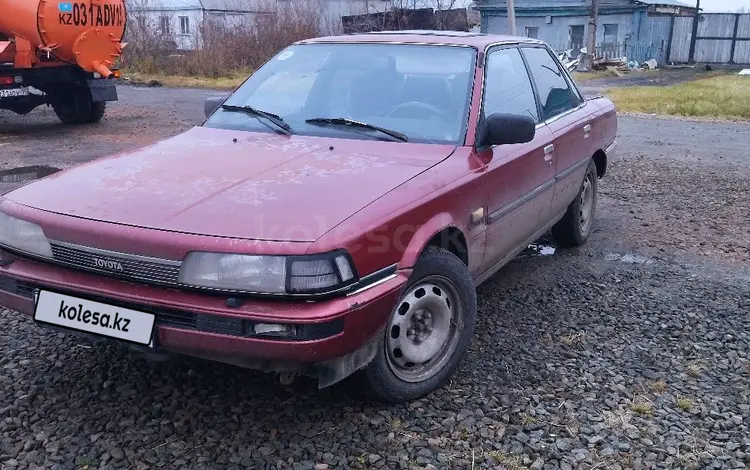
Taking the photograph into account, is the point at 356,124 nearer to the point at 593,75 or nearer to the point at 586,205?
the point at 586,205

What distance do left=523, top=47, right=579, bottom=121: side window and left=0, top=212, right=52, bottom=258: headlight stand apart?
3030 millimetres

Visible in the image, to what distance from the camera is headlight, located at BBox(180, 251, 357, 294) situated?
2572 mm

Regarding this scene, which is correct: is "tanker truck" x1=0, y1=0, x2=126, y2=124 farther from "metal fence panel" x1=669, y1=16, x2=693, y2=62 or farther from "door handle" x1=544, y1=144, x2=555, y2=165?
"metal fence panel" x1=669, y1=16, x2=693, y2=62

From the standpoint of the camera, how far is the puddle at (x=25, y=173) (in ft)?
25.4

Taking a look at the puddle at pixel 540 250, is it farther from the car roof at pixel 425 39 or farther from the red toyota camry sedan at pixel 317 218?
the car roof at pixel 425 39

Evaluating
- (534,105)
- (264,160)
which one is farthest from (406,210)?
(534,105)

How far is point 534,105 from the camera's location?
450 centimetres

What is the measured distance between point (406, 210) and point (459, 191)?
0.47m

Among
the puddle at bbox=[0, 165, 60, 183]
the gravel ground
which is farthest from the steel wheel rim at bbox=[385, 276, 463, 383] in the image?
the puddle at bbox=[0, 165, 60, 183]

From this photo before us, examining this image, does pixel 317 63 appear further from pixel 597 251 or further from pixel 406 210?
pixel 597 251

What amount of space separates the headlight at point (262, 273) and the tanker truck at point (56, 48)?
897cm

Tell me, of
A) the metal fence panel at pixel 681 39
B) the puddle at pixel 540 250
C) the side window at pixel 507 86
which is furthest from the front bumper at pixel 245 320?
the metal fence panel at pixel 681 39

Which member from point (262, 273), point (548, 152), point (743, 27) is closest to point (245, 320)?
point (262, 273)

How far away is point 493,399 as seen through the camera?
3240 mm
